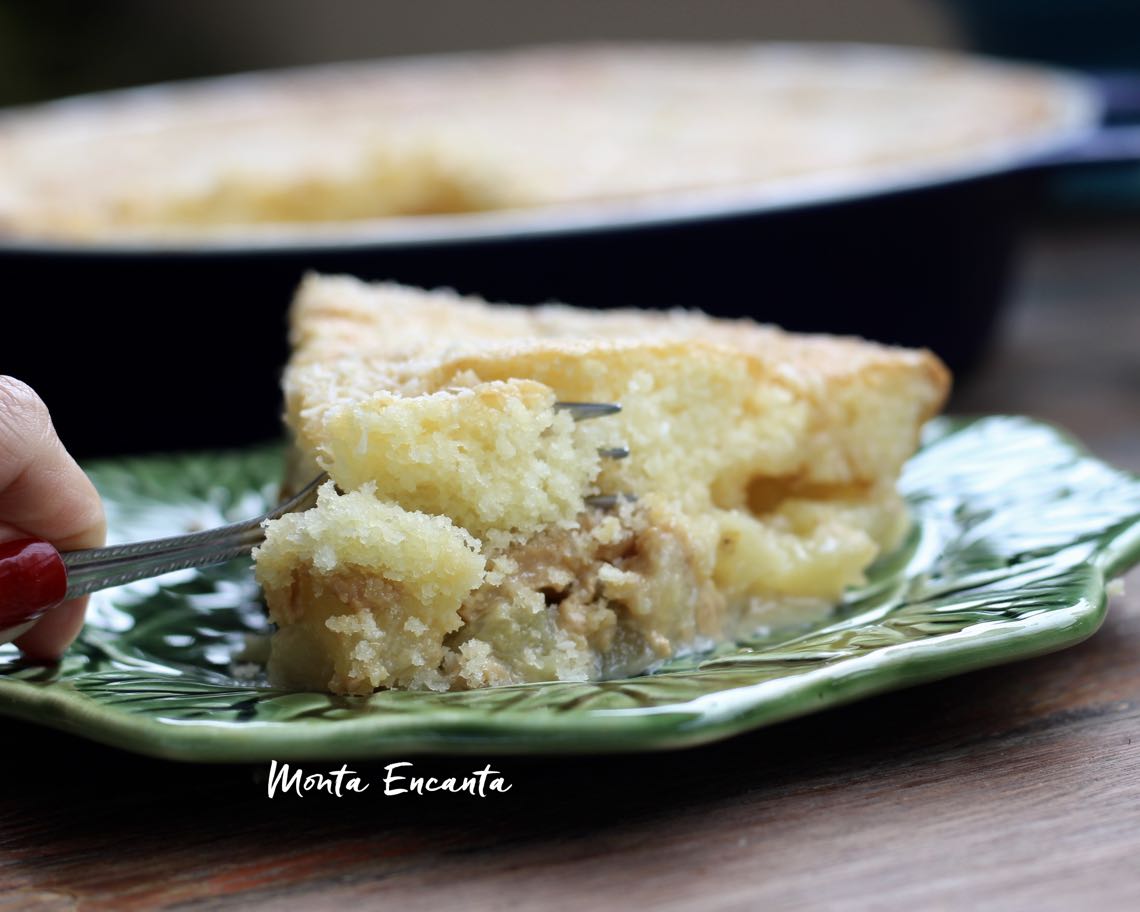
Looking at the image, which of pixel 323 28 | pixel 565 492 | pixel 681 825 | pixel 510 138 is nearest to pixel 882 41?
pixel 323 28

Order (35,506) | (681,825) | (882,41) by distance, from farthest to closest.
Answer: (882,41) < (35,506) < (681,825)

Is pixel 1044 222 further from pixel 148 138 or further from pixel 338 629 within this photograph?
pixel 338 629

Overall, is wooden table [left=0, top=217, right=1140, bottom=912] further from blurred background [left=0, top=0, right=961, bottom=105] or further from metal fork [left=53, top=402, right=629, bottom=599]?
blurred background [left=0, top=0, right=961, bottom=105]

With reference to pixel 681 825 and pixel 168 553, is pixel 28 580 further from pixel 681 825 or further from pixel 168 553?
pixel 681 825

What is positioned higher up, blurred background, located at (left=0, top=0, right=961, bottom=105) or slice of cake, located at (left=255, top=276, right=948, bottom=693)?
blurred background, located at (left=0, top=0, right=961, bottom=105)

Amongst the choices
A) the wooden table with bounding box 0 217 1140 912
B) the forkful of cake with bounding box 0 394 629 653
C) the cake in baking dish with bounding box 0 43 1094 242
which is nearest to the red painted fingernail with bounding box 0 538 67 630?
the forkful of cake with bounding box 0 394 629 653

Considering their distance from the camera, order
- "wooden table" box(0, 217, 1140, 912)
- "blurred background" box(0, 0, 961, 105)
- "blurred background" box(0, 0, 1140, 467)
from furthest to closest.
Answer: "blurred background" box(0, 0, 961, 105)
"blurred background" box(0, 0, 1140, 467)
"wooden table" box(0, 217, 1140, 912)
